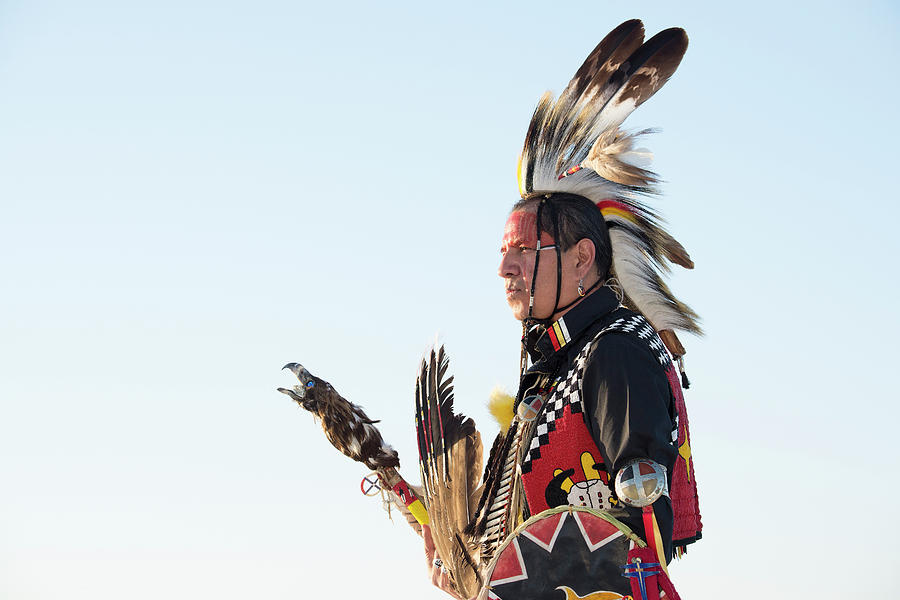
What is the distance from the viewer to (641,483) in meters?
3.36

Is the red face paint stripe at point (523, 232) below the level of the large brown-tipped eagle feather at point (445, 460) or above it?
above

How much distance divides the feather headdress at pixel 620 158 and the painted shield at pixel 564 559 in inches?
55.3

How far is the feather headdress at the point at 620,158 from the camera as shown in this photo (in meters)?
4.49

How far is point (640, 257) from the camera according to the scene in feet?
14.8

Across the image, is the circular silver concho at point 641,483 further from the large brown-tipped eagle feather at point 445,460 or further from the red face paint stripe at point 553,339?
the large brown-tipped eagle feather at point 445,460

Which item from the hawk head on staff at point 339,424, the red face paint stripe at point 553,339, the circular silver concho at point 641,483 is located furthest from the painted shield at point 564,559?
the hawk head on staff at point 339,424

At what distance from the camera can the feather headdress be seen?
14.7ft

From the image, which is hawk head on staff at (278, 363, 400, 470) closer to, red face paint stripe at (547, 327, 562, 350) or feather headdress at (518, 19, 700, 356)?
red face paint stripe at (547, 327, 562, 350)

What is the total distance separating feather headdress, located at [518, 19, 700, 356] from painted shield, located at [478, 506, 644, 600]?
4.61ft

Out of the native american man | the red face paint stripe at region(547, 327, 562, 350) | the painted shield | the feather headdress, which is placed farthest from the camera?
the feather headdress

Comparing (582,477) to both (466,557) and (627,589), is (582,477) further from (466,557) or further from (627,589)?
(466,557)

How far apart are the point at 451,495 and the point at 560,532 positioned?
1.51 m

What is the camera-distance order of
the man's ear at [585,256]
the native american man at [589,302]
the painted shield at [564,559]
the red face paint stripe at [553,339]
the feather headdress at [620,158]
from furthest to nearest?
1. the feather headdress at [620,158]
2. the man's ear at [585,256]
3. the red face paint stripe at [553,339]
4. the native american man at [589,302]
5. the painted shield at [564,559]

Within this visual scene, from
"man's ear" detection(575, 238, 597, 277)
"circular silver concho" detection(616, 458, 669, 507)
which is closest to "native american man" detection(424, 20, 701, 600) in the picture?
"man's ear" detection(575, 238, 597, 277)
